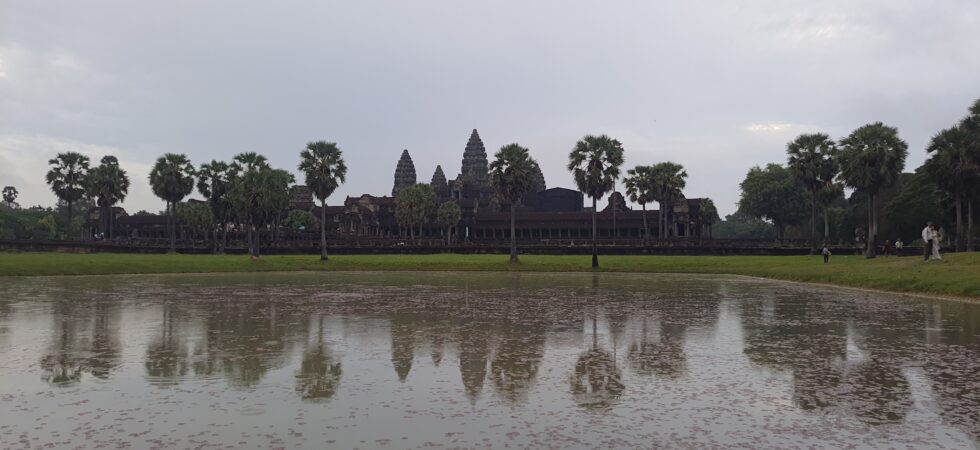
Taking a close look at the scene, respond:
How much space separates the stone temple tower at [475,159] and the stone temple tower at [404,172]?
1173cm

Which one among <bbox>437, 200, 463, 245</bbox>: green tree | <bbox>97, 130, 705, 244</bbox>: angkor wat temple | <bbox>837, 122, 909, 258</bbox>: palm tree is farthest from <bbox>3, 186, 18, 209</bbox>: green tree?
<bbox>837, 122, 909, 258</bbox>: palm tree

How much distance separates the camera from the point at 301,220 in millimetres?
115375

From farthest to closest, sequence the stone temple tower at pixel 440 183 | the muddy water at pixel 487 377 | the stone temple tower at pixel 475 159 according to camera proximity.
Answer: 1. the stone temple tower at pixel 475 159
2. the stone temple tower at pixel 440 183
3. the muddy water at pixel 487 377

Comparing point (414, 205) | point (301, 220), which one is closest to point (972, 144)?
point (414, 205)

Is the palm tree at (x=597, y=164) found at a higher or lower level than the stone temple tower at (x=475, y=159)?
lower

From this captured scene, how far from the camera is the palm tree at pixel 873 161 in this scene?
159 feet

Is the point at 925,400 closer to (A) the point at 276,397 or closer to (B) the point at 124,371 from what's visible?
(A) the point at 276,397

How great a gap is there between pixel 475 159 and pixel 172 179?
84960 mm

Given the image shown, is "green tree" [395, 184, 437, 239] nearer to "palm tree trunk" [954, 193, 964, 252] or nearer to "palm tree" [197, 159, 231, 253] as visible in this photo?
"palm tree" [197, 159, 231, 253]

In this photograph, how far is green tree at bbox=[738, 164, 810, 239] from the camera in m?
106

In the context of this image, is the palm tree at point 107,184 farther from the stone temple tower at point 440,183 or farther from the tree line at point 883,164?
the tree line at point 883,164

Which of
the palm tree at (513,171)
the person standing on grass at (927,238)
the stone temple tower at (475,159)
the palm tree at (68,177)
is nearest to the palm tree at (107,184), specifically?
the palm tree at (68,177)

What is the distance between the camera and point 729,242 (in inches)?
2832

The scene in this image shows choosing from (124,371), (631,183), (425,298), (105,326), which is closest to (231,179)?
(631,183)
